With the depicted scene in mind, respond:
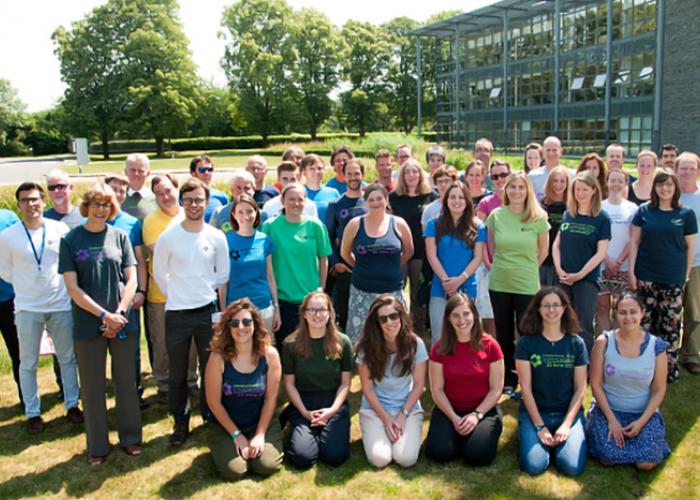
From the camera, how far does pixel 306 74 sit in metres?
55.6

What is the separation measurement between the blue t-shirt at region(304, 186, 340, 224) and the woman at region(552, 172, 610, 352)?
252cm

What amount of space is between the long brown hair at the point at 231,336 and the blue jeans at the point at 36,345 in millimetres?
1399

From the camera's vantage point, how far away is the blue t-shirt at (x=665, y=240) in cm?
566

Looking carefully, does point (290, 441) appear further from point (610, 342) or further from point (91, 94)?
point (91, 94)

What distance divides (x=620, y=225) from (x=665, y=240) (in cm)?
57

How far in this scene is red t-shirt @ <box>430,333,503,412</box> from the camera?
4680 mm

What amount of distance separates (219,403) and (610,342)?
296cm

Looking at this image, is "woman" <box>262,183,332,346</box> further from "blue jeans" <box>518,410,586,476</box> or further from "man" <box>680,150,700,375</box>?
"man" <box>680,150,700,375</box>

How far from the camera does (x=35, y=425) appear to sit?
5246 mm

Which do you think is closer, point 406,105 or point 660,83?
point 660,83

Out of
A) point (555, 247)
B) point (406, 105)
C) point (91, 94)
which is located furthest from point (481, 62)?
point (555, 247)

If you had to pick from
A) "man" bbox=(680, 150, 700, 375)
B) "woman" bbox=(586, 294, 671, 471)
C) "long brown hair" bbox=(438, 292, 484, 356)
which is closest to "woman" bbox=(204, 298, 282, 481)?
"long brown hair" bbox=(438, 292, 484, 356)

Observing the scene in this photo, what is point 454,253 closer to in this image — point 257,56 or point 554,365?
point 554,365

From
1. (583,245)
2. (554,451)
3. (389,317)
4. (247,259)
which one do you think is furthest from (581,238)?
(247,259)
